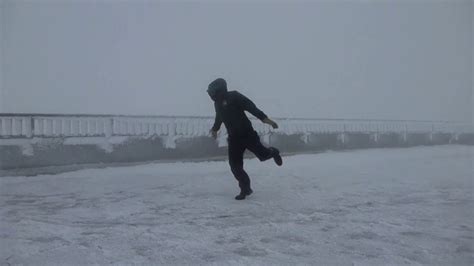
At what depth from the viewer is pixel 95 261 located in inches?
110

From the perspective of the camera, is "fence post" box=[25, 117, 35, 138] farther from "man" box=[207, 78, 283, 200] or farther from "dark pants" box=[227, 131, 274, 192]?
"dark pants" box=[227, 131, 274, 192]

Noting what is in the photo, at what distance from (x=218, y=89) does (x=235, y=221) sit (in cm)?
181

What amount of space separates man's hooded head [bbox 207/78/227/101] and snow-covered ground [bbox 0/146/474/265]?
1290 millimetres

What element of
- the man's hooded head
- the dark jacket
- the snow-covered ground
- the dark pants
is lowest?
the snow-covered ground

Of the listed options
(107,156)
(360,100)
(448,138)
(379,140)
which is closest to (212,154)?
(107,156)

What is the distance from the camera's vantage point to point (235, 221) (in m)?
3.95

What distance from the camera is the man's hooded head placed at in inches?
200

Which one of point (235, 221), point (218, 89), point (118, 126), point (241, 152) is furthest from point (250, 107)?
point (118, 126)

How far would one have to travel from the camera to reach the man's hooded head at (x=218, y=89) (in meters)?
5.09

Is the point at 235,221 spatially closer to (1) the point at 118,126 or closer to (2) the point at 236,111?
(2) the point at 236,111

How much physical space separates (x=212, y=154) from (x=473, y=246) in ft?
29.5

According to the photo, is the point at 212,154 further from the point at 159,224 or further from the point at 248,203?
the point at 159,224

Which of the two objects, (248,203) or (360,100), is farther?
(360,100)

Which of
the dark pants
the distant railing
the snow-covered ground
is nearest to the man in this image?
the dark pants
